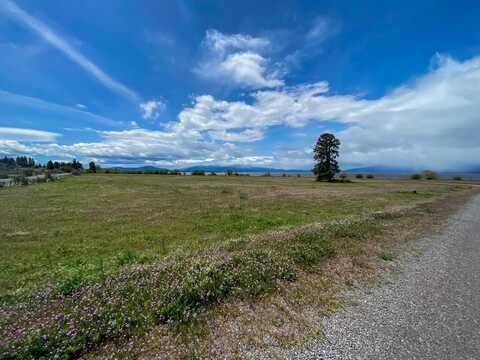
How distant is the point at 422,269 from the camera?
6141mm

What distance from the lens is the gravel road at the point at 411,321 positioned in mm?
3129

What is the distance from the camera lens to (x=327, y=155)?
5891cm

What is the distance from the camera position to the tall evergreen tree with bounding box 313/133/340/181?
58375mm

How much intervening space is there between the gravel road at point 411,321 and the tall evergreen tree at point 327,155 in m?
55.7

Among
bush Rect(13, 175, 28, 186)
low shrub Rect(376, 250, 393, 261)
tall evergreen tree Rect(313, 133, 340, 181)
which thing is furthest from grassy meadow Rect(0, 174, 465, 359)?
tall evergreen tree Rect(313, 133, 340, 181)

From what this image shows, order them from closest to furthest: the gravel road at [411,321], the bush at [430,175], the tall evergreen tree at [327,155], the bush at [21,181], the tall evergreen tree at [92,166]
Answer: the gravel road at [411,321], the bush at [21,181], the tall evergreen tree at [327,155], the bush at [430,175], the tall evergreen tree at [92,166]

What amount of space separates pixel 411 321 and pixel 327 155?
197 feet

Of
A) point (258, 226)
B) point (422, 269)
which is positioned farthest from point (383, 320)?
point (258, 226)

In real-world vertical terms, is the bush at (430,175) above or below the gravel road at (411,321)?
above

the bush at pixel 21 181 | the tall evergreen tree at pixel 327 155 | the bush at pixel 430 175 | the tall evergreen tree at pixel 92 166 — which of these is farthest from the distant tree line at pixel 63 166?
the bush at pixel 430 175

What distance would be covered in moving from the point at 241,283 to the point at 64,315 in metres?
3.29

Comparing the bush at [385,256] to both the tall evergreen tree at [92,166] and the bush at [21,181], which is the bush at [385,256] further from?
the tall evergreen tree at [92,166]

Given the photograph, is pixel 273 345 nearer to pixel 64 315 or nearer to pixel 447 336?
pixel 447 336

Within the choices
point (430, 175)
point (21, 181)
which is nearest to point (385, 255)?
point (21, 181)
